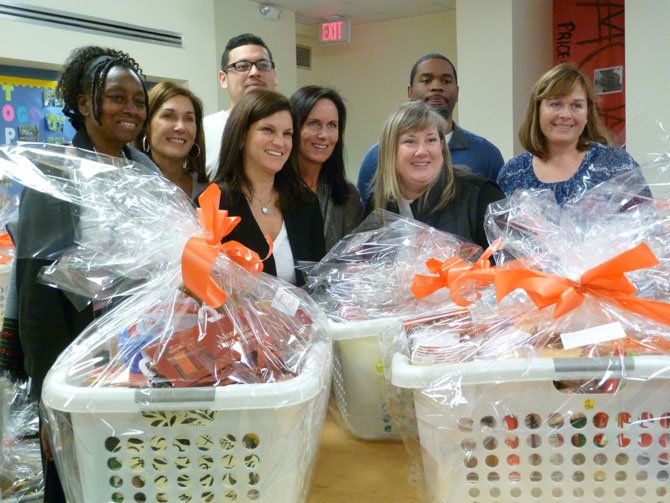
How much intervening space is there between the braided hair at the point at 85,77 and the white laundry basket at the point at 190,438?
33.3 inches

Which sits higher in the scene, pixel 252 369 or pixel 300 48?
pixel 300 48

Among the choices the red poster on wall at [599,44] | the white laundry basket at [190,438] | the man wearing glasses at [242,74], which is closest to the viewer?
the white laundry basket at [190,438]

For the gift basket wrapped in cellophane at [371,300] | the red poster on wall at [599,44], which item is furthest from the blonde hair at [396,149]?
the red poster on wall at [599,44]

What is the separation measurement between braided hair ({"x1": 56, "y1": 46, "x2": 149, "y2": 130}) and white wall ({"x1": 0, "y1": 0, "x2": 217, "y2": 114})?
3.18 metres

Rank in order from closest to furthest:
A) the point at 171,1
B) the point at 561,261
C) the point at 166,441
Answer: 1. the point at 166,441
2. the point at 561,261
3. the point at 171,1

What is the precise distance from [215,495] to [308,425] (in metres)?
0.12

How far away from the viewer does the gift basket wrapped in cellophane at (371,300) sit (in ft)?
3.42

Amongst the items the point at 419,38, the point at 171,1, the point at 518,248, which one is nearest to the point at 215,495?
the point at 518,248

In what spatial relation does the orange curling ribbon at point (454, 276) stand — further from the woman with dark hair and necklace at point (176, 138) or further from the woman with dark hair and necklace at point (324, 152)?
the woman with dark hair and necklace at point (176, 138)

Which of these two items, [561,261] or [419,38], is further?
[419,38]

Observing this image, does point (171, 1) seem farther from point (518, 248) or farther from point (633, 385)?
point (633, 385)

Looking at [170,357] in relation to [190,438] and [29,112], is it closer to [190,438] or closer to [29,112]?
[190,438]

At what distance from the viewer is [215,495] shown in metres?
0.70

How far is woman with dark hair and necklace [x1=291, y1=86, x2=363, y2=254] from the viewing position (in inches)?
75.7
